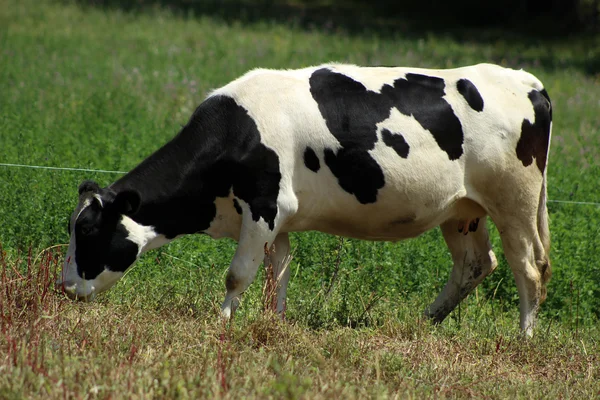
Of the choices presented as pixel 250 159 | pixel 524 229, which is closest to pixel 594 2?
pixel 524 229

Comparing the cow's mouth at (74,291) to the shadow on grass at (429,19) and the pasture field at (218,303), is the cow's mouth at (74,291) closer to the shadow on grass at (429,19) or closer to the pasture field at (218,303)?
the pasture field at (218,303)

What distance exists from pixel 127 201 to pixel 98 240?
0.35 m

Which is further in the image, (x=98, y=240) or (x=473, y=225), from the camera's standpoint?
(x=473, y=225)

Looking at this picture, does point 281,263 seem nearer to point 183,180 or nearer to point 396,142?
point 183,180

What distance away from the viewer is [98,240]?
6.53 metres

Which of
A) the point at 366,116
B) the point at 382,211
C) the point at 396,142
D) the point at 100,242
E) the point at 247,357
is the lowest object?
the point at 247,357

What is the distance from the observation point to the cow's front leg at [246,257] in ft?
21.9

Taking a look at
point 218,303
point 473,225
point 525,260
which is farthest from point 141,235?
point 525,260

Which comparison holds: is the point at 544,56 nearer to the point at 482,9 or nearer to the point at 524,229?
the point at 482,9

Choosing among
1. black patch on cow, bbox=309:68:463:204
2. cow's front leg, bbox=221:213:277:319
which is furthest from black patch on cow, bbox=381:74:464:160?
cow's front leg, bbox=221:213:277:319

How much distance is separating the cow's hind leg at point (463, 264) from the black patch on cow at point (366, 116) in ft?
3.75

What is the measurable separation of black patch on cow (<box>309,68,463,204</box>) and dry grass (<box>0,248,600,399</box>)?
1148 millimetres

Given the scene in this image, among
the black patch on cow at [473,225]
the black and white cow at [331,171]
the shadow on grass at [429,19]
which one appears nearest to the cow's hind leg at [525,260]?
the black and white cow at [331,171]

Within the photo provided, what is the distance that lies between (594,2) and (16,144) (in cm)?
1992
